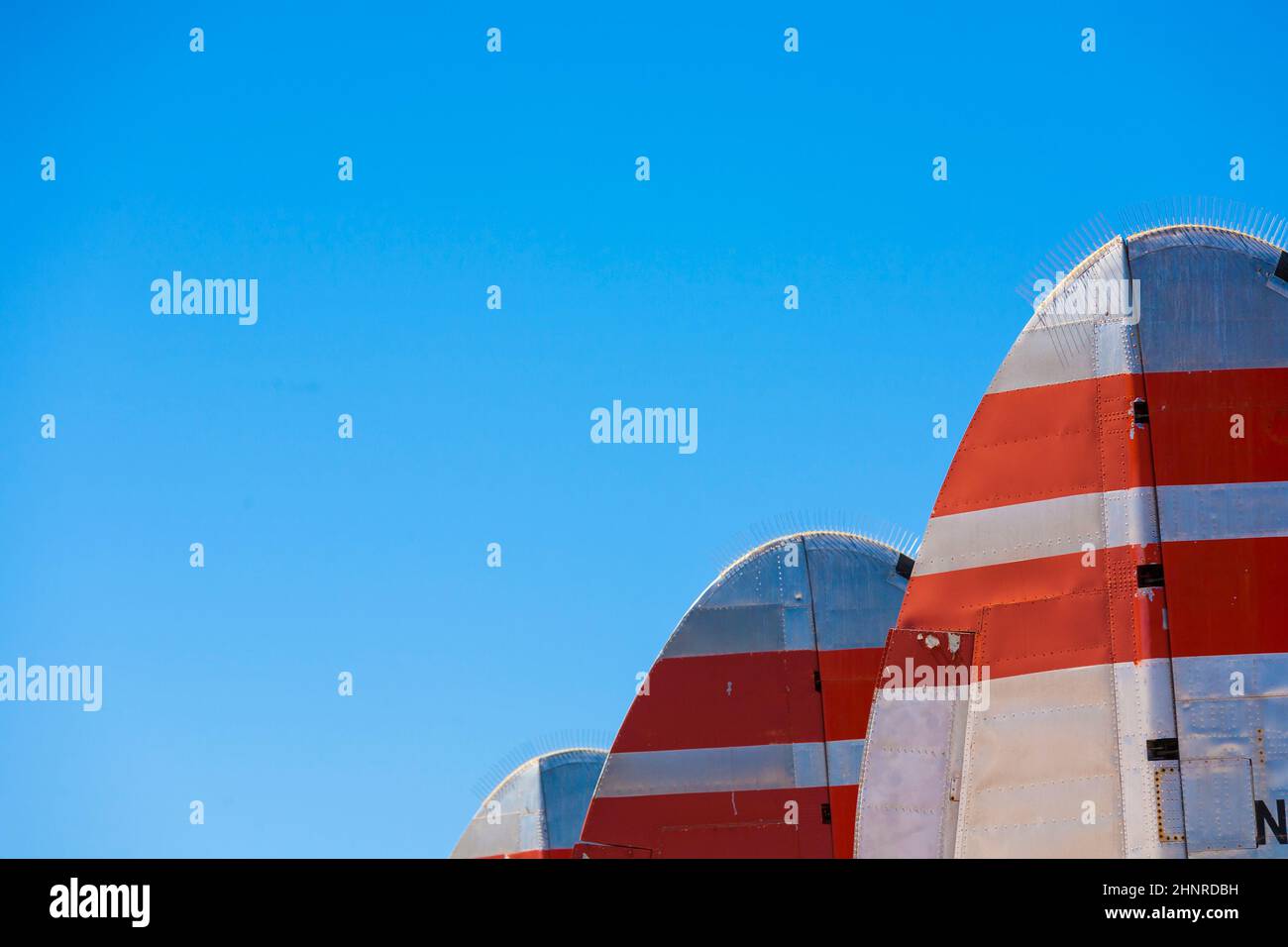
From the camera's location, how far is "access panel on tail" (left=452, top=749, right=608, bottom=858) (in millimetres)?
33656

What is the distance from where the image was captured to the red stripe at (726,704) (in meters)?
23.2

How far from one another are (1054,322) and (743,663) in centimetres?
923

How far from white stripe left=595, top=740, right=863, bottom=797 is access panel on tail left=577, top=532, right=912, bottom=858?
16 millimetres

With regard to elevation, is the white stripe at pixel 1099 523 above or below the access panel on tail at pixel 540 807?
above

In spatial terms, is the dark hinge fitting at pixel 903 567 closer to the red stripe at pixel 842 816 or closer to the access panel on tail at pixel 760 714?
the access panel on tail at pixel 760 714

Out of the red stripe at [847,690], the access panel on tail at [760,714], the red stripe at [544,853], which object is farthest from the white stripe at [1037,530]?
the red stripe at [544,853]

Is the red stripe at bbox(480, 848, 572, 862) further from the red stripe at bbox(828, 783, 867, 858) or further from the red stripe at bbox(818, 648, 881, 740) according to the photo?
the red stripe at bbox(818, 648, 881, 740)

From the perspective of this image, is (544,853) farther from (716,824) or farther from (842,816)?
(842,816)

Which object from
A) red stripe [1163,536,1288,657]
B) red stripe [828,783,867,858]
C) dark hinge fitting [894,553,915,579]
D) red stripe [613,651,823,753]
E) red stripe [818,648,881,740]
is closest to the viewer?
red stripe [1163,536,1288,657]

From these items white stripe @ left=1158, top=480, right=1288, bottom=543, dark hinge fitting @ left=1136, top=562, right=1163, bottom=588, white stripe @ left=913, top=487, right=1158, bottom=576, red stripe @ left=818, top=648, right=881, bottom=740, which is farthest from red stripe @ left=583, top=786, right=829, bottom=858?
white stripe @ left=1158, top=480, right=1288, bottom=543

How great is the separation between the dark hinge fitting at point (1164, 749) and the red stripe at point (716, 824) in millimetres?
8445

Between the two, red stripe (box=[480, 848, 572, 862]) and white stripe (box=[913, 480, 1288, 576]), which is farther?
red stripe (box=[480, 848, 572, 862])

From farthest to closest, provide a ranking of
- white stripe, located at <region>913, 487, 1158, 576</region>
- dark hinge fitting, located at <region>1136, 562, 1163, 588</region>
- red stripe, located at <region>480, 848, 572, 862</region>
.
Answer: red stripe, located at <region>480, 848, 572, 862</region> → white stripe, located at <region>913, 487, 1158, 576</region> → dark hinge fitting, located at <region>1136, 562, 1163, 588</region>

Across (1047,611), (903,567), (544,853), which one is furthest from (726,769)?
(544,853)
